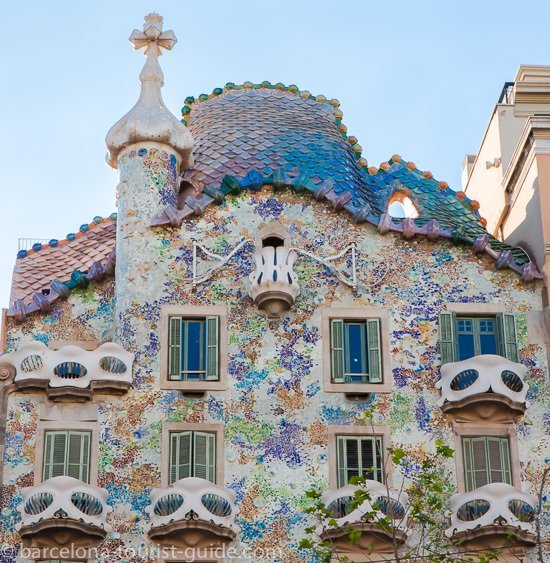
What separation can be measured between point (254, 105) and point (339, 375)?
747 cm

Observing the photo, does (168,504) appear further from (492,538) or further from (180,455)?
(492,538)

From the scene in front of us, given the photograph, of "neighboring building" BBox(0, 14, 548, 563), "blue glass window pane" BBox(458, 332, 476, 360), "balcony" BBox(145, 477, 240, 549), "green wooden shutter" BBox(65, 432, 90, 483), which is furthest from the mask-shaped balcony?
"green wooden shutter" BBox(65, 432, 90, 483)

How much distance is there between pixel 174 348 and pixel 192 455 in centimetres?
211

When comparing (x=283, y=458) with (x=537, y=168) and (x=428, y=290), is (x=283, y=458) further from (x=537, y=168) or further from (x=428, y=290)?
(x=537, y=168)

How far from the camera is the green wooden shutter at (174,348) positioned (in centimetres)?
3189

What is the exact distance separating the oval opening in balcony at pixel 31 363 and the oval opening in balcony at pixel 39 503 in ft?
8.27

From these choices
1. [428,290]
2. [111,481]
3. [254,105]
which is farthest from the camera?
[254,105]

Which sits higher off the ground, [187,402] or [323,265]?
[323,265]

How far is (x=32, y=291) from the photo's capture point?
34344mm

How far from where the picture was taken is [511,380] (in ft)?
104

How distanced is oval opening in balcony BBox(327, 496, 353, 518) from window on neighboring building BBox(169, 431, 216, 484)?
7.04 ft

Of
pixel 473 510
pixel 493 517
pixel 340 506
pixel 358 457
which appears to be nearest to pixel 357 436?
pixel 358 457

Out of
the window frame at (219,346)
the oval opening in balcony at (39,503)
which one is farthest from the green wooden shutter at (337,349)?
the oval opening in balcony at (39,503)

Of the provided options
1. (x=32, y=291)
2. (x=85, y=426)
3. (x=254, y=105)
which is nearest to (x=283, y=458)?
(x=85, y=426)
